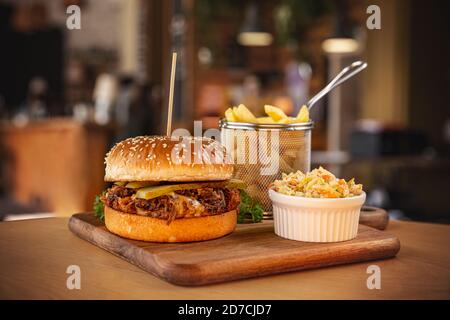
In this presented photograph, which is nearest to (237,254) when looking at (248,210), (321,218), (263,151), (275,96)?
(321,218)

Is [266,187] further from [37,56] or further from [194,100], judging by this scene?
[37,56]

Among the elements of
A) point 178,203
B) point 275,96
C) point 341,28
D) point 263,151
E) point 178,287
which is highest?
point 341,28

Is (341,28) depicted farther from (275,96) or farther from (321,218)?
(321,218)

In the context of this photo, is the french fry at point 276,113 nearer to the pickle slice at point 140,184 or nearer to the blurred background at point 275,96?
the pickle slice at point 140,184

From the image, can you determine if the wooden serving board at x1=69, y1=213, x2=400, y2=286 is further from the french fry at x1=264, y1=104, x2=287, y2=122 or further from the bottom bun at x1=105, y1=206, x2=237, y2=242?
the french fry at x1=264, y1=104, x2=287, y2=122

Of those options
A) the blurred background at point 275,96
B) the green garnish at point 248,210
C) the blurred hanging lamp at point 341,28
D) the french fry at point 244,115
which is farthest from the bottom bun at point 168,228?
the blurred hanging lamp at point 341,28

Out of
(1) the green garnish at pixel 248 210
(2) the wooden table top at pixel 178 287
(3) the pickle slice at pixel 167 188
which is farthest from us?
(1) the green garnish at pixel 248 210
